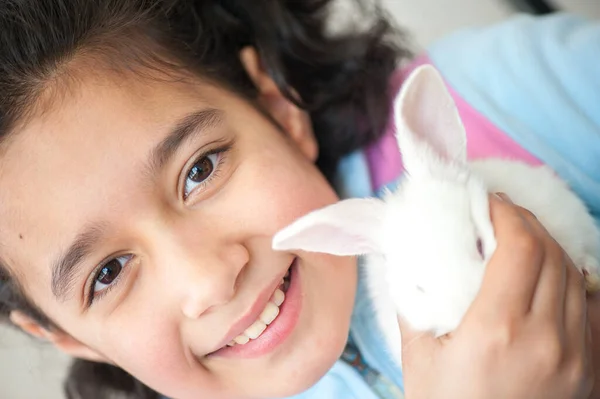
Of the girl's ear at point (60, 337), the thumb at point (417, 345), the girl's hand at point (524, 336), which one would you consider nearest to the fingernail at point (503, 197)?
the girl's hand at point (524, 336)

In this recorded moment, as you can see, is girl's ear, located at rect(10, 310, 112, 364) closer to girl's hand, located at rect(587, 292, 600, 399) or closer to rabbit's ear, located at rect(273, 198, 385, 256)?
rabbit's ear, located at rect(273, 198, 385, 256)

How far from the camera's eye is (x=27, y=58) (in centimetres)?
58

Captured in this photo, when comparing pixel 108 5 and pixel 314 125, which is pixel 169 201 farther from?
pixel 314 125

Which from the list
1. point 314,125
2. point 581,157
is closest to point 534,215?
point 581,157

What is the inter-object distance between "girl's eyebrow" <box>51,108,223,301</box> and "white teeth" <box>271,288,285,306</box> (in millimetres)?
177

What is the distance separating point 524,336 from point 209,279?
28 cm

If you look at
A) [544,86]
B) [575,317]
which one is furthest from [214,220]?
[544,86]

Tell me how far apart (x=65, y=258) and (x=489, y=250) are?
15.3 inches

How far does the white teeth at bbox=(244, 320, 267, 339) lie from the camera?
0.63m

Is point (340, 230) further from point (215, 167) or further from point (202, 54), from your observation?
point (202, 54)

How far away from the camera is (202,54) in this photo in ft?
2.47

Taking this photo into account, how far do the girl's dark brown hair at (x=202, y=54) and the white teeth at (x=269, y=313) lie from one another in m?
0.25

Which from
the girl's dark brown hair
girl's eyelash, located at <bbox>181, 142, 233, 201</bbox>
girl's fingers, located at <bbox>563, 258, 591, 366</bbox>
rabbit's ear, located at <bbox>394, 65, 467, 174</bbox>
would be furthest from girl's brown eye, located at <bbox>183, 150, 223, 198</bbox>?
girl's fingers, located at <bbox>563, 258, 591, 366</bbox>

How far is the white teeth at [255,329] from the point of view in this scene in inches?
25.0
